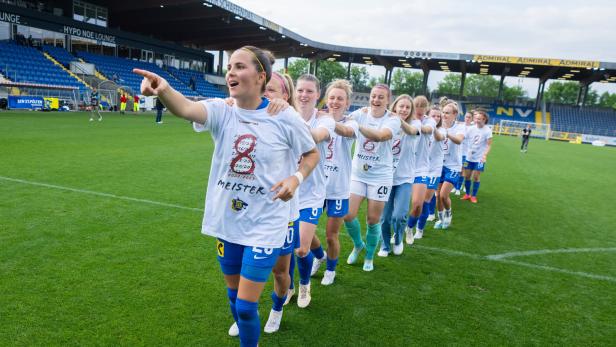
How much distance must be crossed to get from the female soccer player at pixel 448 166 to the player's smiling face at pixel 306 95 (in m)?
3.94

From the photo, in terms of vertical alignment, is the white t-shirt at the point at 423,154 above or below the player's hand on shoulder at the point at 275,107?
below

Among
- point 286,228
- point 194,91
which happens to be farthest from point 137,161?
point 194,91

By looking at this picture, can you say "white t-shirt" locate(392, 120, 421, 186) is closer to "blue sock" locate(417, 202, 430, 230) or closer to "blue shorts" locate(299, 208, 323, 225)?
"blue sock" locate(417, 202, 430, 230)

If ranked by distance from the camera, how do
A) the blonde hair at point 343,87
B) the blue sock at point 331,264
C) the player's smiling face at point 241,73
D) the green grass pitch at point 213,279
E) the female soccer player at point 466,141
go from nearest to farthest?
the player's smiling face at point 241,73 → the green grass pitch at point 213,279 → the blonde hair at point 343,87 → the blue sock at point 331,264 → the female soccer player at point 466,141

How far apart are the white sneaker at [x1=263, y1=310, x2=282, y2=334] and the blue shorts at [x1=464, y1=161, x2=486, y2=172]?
25.4 feet

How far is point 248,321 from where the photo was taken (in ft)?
8.88

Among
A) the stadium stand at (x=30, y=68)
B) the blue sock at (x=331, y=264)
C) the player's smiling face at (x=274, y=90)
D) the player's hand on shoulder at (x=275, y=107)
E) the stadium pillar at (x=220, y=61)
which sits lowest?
the blue sock at (x=331, y=264)

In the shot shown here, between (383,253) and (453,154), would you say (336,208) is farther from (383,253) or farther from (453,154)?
(453,154)

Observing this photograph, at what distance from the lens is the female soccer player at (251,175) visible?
8.55 ft

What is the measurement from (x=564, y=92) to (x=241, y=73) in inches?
5583

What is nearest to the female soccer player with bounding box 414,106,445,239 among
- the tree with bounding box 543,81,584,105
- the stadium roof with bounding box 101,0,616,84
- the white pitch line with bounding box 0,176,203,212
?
the white pitch line with bounding box 0,176,203,212

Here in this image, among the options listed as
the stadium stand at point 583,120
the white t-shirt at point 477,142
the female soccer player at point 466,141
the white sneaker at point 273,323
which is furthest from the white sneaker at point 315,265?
the stadium stand at point 583,120

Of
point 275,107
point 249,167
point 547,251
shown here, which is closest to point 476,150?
point 547,251

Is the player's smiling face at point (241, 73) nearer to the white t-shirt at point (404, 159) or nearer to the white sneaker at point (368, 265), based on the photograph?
the white sneaker at point (368, 265)
